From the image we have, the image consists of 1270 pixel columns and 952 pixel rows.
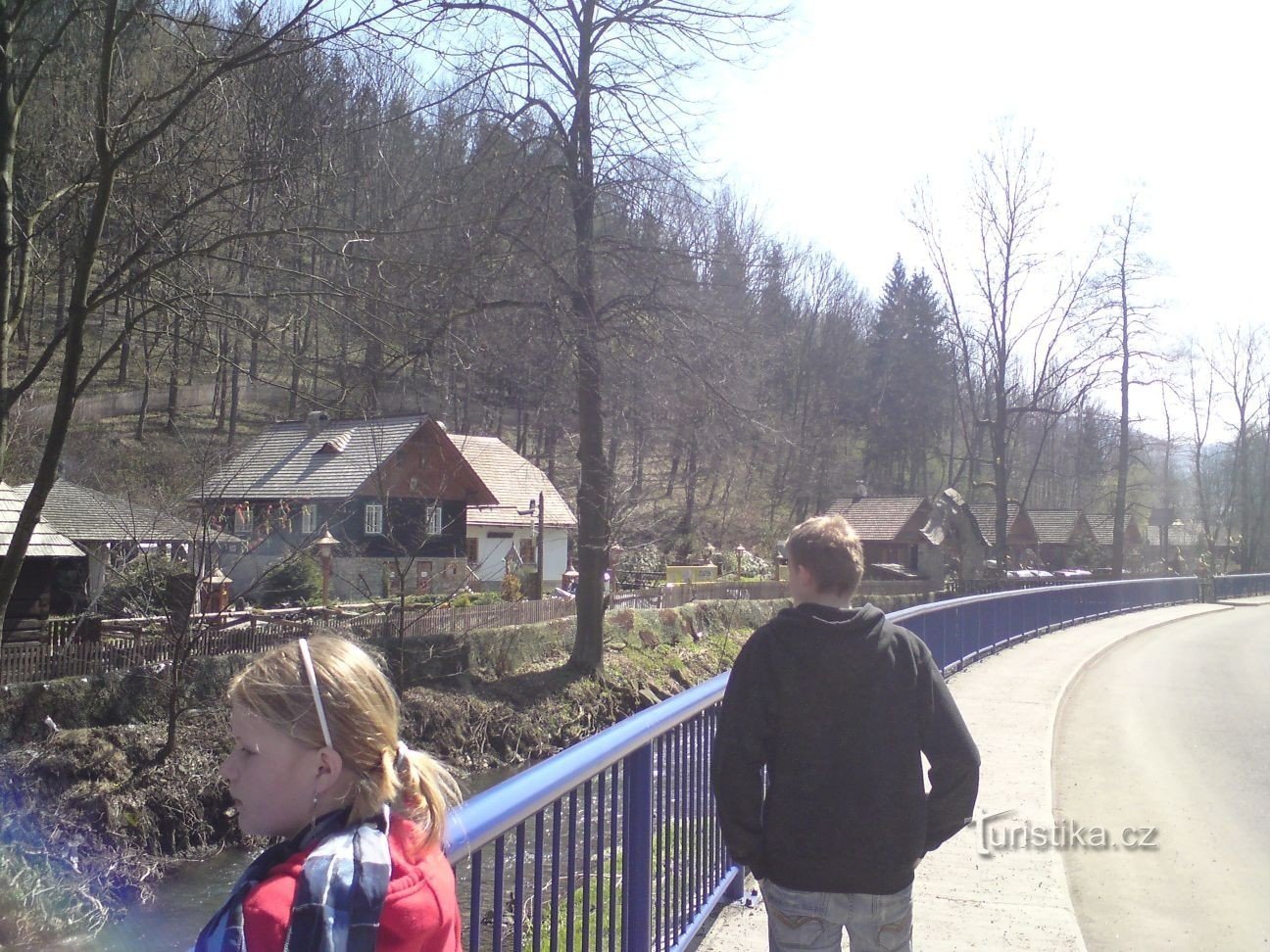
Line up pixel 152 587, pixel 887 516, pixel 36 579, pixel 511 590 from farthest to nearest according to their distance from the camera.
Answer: pixel 887 516
pixel 511 590
pixel 36 579
pixel 152 587

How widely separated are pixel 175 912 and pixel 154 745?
336 centimetres

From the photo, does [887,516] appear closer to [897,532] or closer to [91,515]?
[897,532]

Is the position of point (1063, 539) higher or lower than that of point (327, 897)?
higher

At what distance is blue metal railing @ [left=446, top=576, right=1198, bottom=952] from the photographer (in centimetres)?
254

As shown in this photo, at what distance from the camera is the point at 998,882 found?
231 inches

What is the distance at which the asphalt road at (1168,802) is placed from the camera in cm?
573

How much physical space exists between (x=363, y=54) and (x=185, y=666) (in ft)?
43.7

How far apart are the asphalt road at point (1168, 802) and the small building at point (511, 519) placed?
26364 mm

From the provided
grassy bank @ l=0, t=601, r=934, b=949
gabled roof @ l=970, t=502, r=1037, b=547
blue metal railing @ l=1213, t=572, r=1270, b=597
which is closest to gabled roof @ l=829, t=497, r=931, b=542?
gabled roof @ l=970, t=502, r=1037, b=547

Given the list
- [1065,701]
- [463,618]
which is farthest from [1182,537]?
[1065,701]

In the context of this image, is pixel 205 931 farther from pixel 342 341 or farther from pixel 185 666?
pixel 185 666

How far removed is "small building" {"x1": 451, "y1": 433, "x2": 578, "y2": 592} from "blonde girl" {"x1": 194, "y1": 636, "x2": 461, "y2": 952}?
123 ft

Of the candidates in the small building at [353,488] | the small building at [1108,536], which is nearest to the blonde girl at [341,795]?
the small building at [353,488]

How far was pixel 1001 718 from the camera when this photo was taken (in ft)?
34.5
